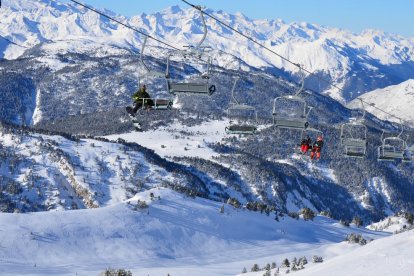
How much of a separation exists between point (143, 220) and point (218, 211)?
19623 mm

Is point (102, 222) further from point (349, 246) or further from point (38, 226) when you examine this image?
point (349, 246)

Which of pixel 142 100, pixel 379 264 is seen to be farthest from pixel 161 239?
pixel 142 100

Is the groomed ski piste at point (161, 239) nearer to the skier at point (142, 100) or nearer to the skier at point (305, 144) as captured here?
the skier at point (305, 144)

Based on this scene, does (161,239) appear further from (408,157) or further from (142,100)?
(142,100)

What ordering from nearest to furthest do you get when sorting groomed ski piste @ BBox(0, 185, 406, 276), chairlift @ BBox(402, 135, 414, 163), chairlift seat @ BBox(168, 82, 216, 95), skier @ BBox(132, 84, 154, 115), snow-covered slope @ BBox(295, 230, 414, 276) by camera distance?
1. chairlift seat @ BBox(168, 82, 216, 95)
2. skier @ BBox(132, 84, 154, 115)
3. chairlift @ BBox(402, 135, 414, 163)
4. snow-covered slope @ BBox(295, 230, 414, 276)
5. groomed ski piste @ BBox(0, 185, 406, 276)

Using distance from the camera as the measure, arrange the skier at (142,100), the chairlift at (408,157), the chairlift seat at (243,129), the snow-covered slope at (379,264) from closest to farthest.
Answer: the skier at (142,100) → the chairlift seat at (243,129) → the chairlift at (408,157) → the snow-covered slope at (379,264)

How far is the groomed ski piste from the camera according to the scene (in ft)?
332

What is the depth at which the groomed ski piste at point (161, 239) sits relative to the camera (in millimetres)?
101188

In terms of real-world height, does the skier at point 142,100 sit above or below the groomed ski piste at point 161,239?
above

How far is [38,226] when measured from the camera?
4382 inches

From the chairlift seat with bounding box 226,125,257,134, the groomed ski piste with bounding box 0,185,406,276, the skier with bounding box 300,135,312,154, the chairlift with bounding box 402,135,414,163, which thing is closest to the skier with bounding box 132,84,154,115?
the chairlift seat with bounding box 226,125,257,134

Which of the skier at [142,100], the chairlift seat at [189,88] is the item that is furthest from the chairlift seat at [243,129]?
the chairlift seat at [189,88]

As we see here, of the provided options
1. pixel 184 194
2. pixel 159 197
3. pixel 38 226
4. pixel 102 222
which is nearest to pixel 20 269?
pixel 38 226

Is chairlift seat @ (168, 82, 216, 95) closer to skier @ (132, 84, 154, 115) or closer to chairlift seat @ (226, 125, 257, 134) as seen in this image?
skier @ (132, 84, 154, 115)
